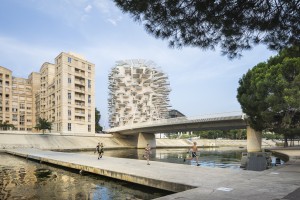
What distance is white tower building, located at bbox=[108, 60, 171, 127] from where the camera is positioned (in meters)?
160

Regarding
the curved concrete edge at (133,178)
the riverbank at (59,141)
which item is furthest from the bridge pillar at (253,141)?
the riverbank at (59,141)

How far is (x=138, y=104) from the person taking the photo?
161 meters

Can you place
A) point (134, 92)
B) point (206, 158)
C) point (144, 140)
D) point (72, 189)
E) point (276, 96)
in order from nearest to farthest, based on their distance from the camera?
point (72, 189)
point (276, 96)
point (206, 158)
point (144, 140)
point (134, 92)

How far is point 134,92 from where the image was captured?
6324 inches

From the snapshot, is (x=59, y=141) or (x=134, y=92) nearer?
(x=59, y=141)

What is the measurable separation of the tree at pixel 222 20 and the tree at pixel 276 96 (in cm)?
2088

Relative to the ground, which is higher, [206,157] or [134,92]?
[134,92]

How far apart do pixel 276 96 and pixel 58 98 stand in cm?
7363

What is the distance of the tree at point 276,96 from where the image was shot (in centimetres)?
3400

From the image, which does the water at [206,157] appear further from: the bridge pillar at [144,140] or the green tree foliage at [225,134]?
the green tree foliage at [225,134]

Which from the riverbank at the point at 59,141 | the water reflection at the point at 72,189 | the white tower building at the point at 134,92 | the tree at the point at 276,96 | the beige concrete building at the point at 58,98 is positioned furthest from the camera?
the white tower building at the point at 134,92

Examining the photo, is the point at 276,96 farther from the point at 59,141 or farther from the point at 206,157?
the point at 59,141

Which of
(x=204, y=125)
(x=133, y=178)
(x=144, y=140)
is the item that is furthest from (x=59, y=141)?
(x=133, y=178)

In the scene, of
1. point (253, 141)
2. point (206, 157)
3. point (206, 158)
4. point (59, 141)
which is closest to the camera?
point (206, 158)
